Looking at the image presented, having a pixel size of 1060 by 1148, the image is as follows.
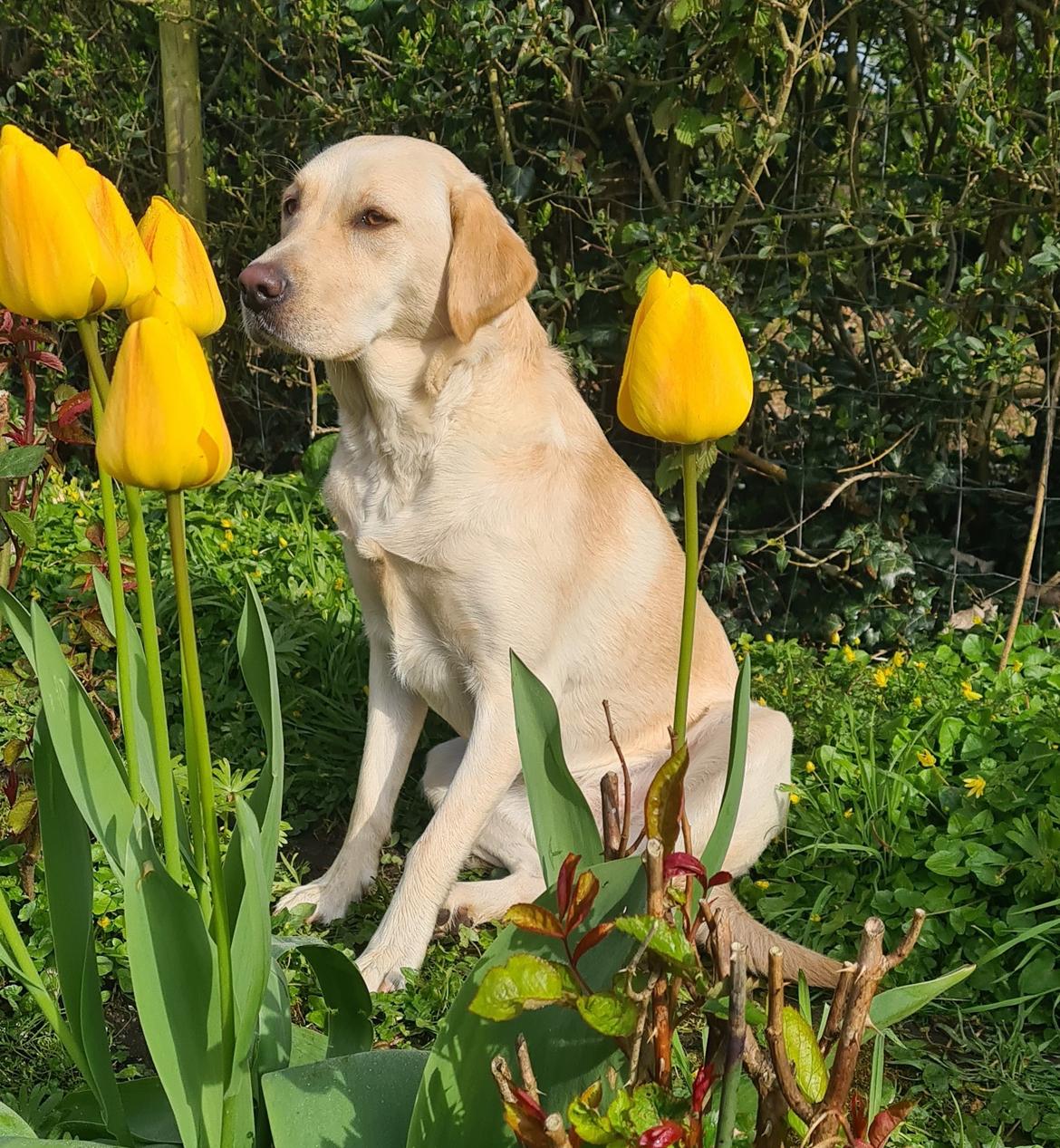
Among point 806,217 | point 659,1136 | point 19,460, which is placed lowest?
point 659,1136

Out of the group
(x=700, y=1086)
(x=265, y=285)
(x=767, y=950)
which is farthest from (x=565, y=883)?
(x=265, y=285)

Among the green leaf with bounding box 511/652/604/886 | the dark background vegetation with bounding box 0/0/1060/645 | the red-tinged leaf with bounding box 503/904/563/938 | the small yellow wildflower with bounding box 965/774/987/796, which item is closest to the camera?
the red-tinged leaf with bounding box 503/904/563/938

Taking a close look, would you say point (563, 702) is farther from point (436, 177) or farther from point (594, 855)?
point (594, 855)

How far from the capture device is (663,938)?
3.29ft

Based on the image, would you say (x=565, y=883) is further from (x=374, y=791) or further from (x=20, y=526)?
(x=374, y=791)

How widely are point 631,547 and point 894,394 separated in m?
1.71

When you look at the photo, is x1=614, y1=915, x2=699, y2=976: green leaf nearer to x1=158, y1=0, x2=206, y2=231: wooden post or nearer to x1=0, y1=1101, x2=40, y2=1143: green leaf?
x1=0, y1=1101, x2=40, y2=1143: green leaf

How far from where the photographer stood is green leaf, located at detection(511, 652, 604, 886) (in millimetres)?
1281

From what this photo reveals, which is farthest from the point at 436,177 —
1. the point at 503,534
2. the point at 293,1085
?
the point at 293,1085

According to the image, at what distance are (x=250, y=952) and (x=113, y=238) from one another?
73 cm

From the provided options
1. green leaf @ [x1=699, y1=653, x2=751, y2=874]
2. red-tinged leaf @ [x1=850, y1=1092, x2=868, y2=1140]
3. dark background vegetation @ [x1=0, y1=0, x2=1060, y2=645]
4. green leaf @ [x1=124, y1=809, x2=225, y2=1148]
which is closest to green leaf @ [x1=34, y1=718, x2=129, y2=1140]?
green leaf @ [x1=124, y1=809, x2=225, y2=1148]

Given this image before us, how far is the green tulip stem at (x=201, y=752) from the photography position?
41.2 inches

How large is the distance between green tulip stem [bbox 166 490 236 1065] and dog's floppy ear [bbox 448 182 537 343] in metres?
1.37

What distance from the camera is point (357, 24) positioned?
4.29 metres
